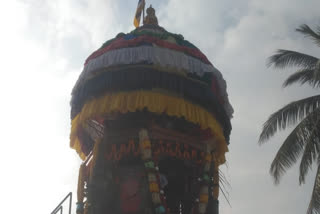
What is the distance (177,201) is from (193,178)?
3.17 ft

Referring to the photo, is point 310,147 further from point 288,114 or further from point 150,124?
point 150,124

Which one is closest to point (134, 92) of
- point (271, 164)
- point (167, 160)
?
point (167, 160)

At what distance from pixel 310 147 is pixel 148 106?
607 centimetres

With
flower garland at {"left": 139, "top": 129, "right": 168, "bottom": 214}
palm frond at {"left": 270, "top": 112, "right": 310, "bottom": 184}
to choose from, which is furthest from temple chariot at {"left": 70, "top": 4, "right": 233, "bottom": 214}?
palm frond at {"left": 270, "top": 112, "right": 310, "bottom": 184}

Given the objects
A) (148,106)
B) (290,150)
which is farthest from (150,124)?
(290,150)

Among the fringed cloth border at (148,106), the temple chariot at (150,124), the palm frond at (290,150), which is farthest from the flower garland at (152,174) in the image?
the palm frond at (290,150)

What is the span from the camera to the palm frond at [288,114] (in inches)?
648

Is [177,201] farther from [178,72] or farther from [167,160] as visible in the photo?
[178,72]

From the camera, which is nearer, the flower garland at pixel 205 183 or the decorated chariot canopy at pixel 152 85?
the flower garland at pixel 205 183

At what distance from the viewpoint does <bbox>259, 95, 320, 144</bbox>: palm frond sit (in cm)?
1645

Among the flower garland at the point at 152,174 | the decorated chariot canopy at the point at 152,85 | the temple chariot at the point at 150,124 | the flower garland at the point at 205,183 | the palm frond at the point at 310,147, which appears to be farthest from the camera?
the palm frond at the point at 310,147

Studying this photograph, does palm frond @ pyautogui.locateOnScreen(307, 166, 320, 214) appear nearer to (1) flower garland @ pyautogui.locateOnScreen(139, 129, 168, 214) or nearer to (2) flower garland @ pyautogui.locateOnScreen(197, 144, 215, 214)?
(2) flower garland @ pyautogui.locateOnScreen(197, 144, 215, 214)

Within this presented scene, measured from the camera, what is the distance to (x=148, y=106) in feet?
44.5

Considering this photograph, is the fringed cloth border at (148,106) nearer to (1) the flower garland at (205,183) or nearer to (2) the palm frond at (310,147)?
(1) the flower garland at (205,183)
